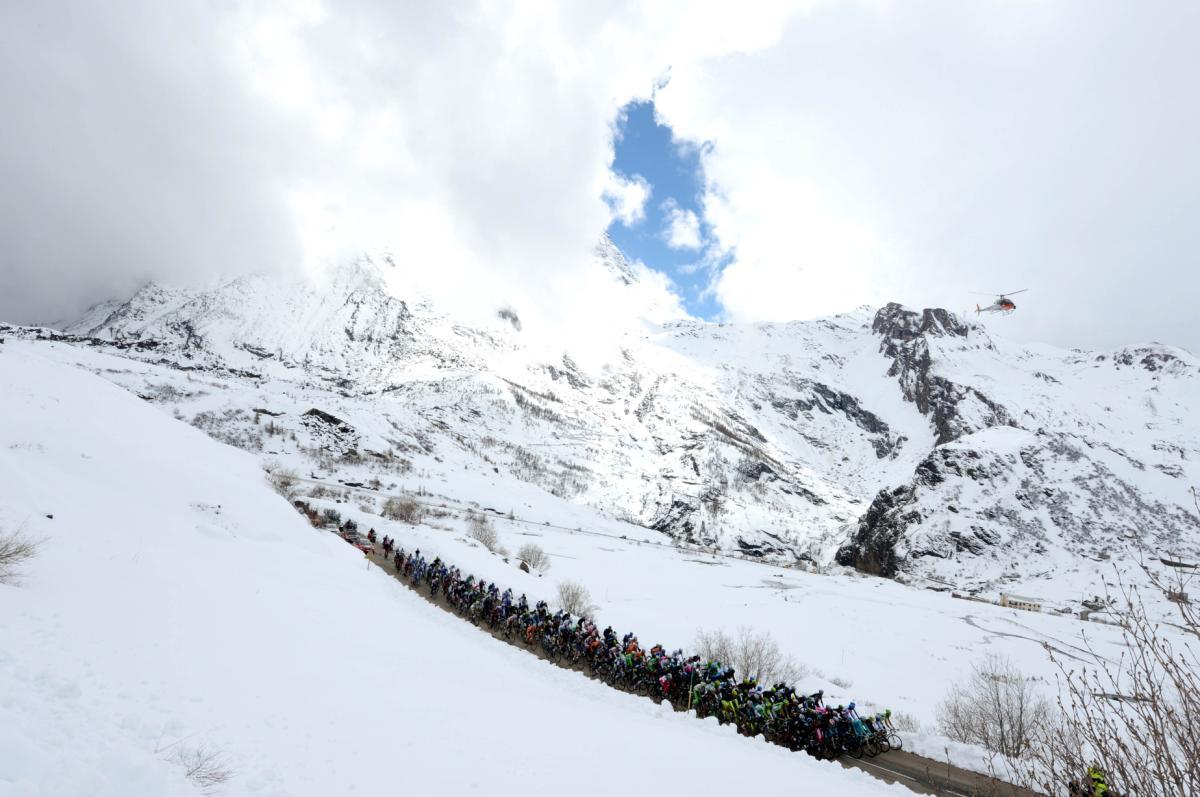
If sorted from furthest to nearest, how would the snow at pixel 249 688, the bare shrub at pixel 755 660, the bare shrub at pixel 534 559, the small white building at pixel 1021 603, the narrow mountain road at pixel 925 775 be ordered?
the small white building at pixel 1021 603, the bare shrub at pixel 534 559, the bare shrub at pixel 755 660, the narrow mountain road at pixel 925 775, the snow at pixel 249 688

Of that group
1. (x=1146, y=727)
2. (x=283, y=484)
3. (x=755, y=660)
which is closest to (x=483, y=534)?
(x=283, y=484)

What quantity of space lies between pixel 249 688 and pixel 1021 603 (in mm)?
81191

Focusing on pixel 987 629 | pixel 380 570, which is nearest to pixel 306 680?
pixel 380 570

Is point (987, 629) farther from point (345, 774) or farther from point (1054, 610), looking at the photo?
point (345, 774)

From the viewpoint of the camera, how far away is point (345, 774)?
7242 millimetres

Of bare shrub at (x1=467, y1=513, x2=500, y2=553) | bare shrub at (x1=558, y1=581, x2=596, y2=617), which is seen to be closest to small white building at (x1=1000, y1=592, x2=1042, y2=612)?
bare shrub at (x1=558, y1=581, x2=596, y2=617)

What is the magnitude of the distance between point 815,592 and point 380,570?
44.9m

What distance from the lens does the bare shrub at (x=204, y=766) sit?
19.4 ft

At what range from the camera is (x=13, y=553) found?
9445 millimetres

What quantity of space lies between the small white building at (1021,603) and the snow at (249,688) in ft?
211

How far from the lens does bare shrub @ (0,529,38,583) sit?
9117mm

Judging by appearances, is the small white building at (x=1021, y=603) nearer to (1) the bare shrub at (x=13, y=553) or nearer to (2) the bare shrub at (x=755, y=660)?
(2) the bare shrub at (x=755, y=660)

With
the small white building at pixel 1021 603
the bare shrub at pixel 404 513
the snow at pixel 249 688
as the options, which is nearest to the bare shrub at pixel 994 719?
the snow at pixel 249 688

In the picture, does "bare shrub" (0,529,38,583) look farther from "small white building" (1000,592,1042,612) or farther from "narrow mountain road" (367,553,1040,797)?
"small white building" (1000,592,1042,612)
